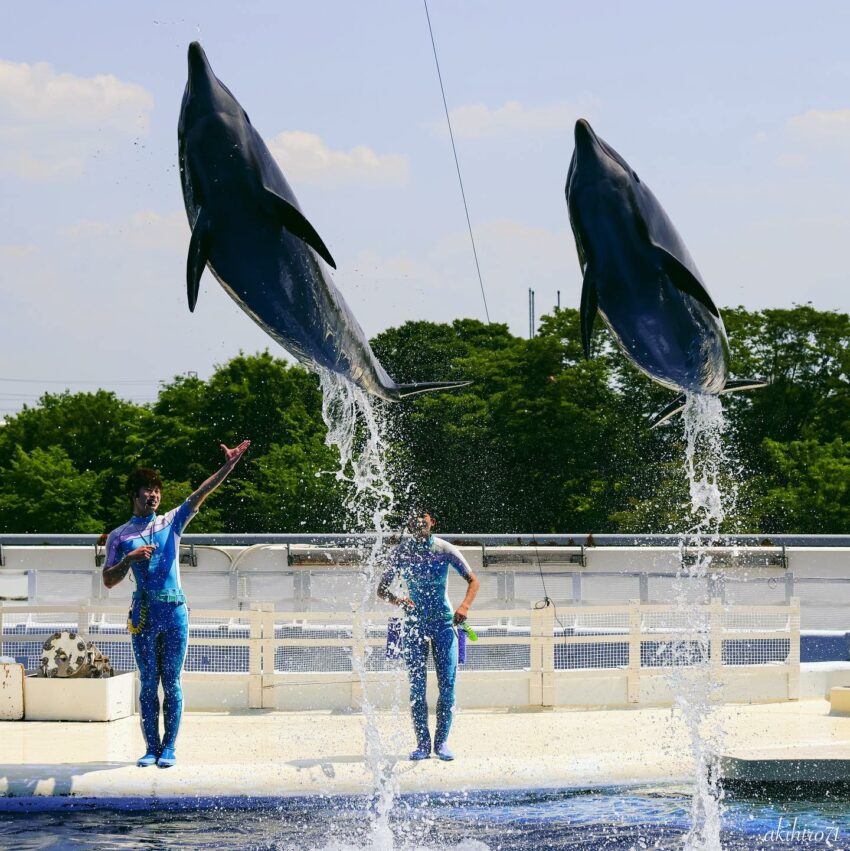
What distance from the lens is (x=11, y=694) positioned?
36.2 ft

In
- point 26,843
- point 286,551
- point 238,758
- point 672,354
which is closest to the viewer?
point 672,354

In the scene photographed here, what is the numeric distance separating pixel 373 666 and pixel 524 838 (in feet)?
20.6

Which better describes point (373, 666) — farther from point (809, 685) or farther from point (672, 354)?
point (672, 354)

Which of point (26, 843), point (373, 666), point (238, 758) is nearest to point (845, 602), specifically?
point (373, 666)

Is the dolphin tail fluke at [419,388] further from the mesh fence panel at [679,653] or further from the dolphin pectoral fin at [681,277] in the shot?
the mesh fence panel at [679,653]

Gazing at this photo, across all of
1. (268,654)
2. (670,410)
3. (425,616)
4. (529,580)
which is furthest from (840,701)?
(529,580)

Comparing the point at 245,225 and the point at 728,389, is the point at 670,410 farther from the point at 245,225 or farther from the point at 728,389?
the point at 245,225

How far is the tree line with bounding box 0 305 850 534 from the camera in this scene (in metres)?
36.2

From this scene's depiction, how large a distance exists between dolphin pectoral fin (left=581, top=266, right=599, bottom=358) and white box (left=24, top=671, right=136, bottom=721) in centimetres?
635

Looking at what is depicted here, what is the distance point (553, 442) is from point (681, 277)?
3242cm

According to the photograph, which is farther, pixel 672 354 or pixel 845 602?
pixel 845 602

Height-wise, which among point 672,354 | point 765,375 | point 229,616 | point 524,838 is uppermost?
point 765,375

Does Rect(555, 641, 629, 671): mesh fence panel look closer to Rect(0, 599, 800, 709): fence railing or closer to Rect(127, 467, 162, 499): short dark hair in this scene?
Rect(0, 599, 800, 709): fence railing

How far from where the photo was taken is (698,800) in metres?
8.28
